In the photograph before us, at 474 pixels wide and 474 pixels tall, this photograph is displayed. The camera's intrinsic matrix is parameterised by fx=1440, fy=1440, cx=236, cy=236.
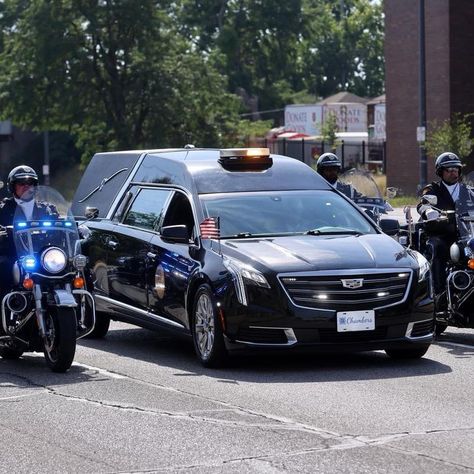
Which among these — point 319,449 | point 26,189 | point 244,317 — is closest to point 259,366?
point 244,317

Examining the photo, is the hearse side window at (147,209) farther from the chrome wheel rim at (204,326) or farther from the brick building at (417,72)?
the brick building at (417,72)

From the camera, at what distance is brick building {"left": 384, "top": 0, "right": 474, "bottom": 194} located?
163 feet

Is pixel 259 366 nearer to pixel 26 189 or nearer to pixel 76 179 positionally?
pixel 26 189

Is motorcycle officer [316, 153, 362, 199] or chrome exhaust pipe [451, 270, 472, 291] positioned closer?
chrome exhaust pipe [451, 270, 472, 291]

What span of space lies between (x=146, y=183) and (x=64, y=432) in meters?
5.44

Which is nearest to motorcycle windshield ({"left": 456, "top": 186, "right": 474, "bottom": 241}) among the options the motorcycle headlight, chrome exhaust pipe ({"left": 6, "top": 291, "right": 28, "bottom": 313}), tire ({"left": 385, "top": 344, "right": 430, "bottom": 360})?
tire ({"left": 385, "top": 344, "right": 430, "bottom": 360})

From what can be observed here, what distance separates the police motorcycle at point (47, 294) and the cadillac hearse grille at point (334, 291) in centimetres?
177

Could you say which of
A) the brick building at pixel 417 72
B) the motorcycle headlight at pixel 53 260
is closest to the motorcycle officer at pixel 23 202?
the motorcycle headlight at pixel 53 260

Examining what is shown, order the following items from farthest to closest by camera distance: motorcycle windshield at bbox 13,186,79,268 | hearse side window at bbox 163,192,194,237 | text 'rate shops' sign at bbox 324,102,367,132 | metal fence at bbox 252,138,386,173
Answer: text 'rate shops' sign at bbox 324,102,367,132 → metal fence at bbox 252,138,386,173 → hearse side window at bbox 163,192,194,237 → motorcycle windshield at bbox 13,186,79,268

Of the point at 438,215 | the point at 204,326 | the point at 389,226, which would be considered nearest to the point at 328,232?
the point at 389,226

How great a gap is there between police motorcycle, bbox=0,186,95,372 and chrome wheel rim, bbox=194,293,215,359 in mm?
875

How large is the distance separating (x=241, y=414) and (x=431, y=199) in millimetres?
4689

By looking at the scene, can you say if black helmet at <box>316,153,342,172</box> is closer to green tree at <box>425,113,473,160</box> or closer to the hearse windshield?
the hearse windshield

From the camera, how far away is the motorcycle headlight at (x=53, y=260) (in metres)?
11.8
